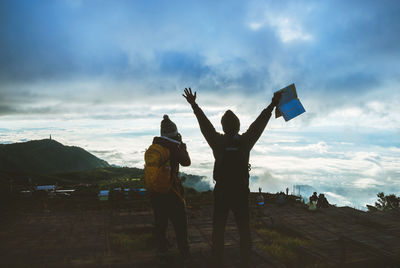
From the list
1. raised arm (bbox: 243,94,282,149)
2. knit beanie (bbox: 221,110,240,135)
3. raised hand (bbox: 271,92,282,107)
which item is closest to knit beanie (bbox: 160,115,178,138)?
knit beanie (bbox: 221,110,240,135)

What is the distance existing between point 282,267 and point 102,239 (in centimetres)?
512

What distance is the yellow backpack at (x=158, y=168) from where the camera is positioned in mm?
4102

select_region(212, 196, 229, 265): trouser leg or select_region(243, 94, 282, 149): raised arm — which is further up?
select_region(243, 94, 282, 149): raised arm

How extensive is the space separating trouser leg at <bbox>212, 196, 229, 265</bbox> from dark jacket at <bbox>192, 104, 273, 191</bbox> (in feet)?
2.11

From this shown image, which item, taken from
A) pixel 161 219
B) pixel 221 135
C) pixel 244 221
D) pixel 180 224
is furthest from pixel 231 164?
pixel 161 219

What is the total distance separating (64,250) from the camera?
6.42 meters

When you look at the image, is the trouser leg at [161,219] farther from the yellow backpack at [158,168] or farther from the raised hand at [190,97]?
the raised hand at [190,97]

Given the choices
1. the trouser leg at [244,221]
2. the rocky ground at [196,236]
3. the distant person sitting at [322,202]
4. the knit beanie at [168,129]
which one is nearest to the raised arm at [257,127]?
the trouser leg at [244,221]

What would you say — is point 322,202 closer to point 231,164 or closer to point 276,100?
point 276,100

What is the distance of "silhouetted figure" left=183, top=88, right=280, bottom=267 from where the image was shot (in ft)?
12.3

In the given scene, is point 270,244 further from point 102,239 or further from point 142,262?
point 102,239

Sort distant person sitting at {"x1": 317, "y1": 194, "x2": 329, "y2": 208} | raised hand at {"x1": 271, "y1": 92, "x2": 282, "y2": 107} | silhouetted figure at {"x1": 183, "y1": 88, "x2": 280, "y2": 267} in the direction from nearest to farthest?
silhouetted figure at {"x1": 183, "y1": 88, "x2": 280, "y2": 267} < raised hand at {"x1": 271, "y1": 92, "x2": 282, "y2": 107} < distant person sitting at {"x1": 317, "y1": 194, "x2": 329, "y2": 208}

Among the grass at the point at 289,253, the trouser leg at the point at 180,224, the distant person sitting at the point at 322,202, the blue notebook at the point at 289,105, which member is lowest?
the grass at the point at 289,253

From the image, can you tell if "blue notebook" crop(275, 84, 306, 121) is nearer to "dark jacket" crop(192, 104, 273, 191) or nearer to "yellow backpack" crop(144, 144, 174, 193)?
"dark jacket" crop(192, 104, 273, 191)
